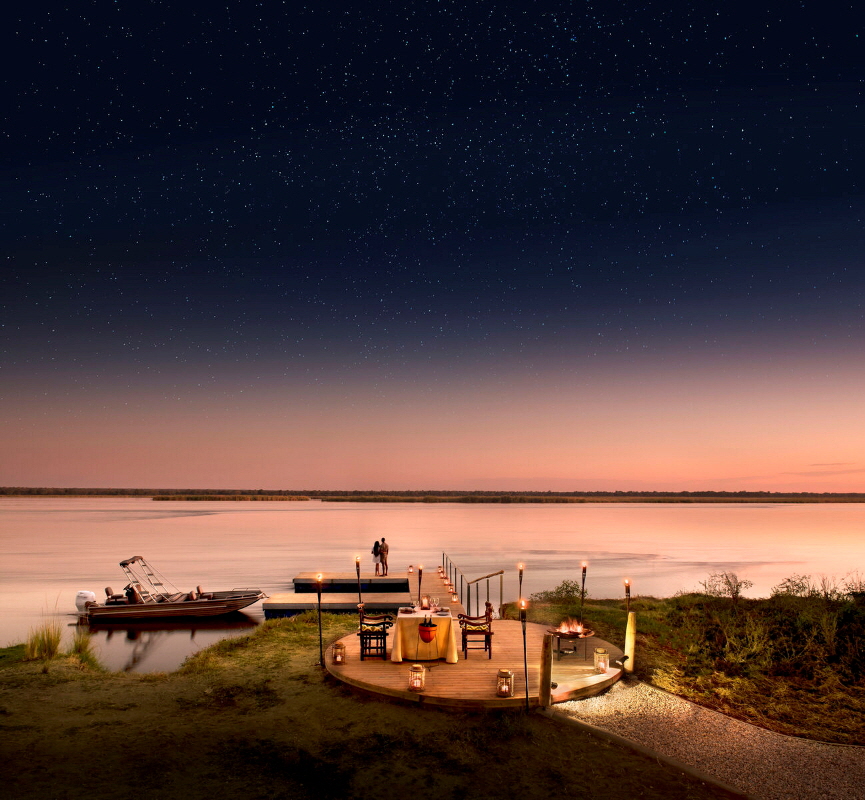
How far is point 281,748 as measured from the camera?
8961 millimetres

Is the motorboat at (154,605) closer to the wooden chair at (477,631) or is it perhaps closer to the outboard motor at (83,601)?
the outboard motor at (83,601)

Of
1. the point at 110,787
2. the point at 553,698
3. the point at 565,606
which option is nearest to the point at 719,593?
the point at 565,606

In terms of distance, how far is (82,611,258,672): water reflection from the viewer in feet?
56.1

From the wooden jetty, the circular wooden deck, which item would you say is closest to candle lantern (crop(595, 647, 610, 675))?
the circular wooden deck

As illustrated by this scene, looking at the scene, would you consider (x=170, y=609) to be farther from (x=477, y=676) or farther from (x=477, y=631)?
(x=477, y=676)

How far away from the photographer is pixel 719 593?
909 inches

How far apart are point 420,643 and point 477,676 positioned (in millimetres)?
1269

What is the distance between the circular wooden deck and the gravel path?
0.37 meters

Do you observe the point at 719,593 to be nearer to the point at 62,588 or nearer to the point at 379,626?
the point at 379,626

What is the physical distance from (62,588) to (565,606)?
2418 cm

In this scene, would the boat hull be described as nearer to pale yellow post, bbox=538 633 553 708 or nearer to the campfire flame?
the campfire flame

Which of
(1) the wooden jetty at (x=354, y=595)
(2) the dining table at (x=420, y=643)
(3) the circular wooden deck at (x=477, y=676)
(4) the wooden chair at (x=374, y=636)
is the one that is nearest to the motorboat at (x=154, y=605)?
(1) the wooden jetty at (x=354, y=595)

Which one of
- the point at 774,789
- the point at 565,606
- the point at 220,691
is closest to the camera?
the point at 774,789

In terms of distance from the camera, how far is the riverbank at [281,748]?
7.89 metres
